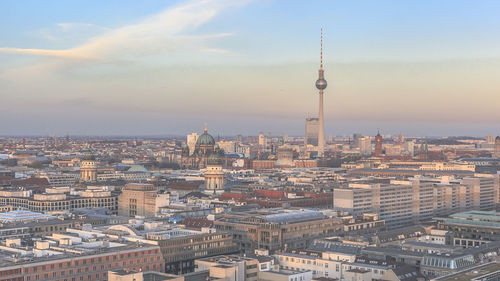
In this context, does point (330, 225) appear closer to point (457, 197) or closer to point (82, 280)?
point (82, 280)

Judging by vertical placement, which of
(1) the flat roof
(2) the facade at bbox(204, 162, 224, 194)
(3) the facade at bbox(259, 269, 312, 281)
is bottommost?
(3) the facade at bbox(259, 269, 312, 281)

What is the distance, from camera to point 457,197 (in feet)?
463

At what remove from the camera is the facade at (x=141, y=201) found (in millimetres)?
119188

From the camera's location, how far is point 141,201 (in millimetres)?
122250

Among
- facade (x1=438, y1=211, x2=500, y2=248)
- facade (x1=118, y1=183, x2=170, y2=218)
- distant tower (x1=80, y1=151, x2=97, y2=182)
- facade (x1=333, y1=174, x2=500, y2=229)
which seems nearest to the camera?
facade (x1=438, y1=211, x2=500, y2=248)

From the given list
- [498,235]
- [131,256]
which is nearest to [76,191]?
[131,256]

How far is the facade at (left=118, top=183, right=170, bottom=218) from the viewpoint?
119 metres

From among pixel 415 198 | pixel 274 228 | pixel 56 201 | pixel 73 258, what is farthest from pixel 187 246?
pixel 415 198

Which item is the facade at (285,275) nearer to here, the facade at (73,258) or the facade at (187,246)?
the facade at (73,258)

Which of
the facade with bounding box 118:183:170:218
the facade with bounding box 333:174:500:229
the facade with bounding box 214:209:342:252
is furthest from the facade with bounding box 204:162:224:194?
the facade with bounding box 214:209:342:252

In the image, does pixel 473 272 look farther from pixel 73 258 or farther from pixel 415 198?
pixel 415 198

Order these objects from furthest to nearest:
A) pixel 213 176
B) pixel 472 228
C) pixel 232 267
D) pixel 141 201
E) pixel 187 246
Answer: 1. pixel 213 176
2. pixel 141 201
3. pixel 472 228
4. pixel 187 246
5. pixel 232 267

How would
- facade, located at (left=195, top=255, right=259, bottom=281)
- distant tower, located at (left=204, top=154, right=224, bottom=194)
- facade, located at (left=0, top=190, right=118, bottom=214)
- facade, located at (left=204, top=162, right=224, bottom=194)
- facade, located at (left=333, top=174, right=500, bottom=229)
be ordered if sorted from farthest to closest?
facade, located at (left=204, top=162, right=224, bottom=194), distant tower, located at (left=204, top=154, right=224, bottom=194), facade, located at (left=0, top=190, right=118, bottom=214), facade, located at (left=333, top=174, right=500, bottom=229), facade, located at (left=195, top=255, right=259, bottom=281)

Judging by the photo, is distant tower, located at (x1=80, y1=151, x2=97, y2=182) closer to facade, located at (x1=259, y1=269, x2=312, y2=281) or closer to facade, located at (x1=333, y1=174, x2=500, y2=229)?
facade, located at (x1=333, y1=174, x2=500, y2=229)
